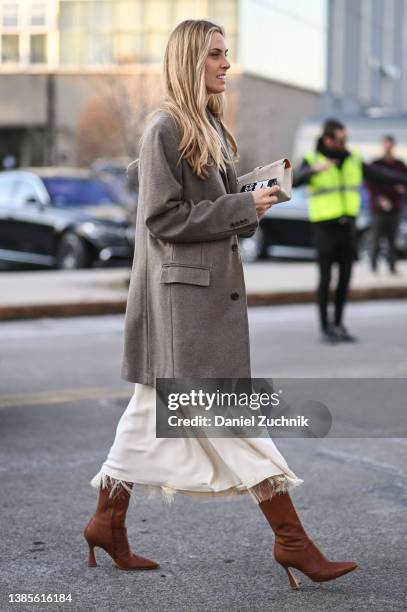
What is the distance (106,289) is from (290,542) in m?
9.82

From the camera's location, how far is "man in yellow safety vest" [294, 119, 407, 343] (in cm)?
1005

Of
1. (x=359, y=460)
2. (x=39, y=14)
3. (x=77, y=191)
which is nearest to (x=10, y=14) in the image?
(x=39, y=14)

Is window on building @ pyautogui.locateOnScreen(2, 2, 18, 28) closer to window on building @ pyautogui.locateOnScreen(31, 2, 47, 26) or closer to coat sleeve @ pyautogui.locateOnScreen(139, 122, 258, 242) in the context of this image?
window on building @ pyautogui.locateOnScreen(31, 2, 47, 26)

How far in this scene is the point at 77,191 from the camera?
1772 centimetres

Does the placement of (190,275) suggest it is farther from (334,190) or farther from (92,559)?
(334,190)

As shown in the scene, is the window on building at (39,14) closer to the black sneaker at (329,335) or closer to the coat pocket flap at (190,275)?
the black sneaker at (329,335)

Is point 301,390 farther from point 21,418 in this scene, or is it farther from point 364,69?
point 364,69

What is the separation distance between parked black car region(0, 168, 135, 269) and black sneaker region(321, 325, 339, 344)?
6223 mm

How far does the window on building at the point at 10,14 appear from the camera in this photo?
3706cm

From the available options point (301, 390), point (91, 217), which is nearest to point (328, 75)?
point (91, 217)

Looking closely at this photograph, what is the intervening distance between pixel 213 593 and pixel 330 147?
6549mm

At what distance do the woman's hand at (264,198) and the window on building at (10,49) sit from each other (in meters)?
34.6

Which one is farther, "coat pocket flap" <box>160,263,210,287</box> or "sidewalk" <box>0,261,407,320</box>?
"sidewalk" <box>0,261,407,320</box>
